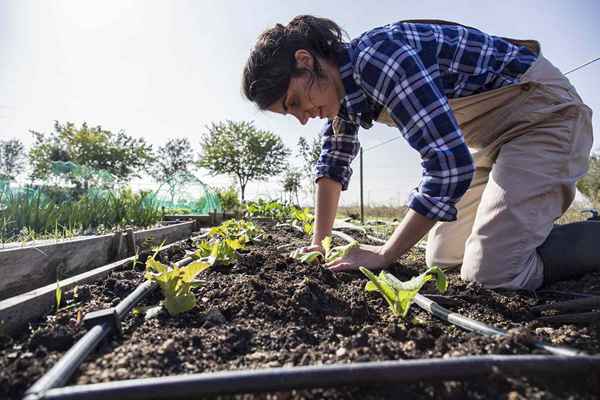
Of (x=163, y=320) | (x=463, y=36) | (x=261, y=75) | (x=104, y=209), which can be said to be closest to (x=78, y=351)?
(x=163, y=320)

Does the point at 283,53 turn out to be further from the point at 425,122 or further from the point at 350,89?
the point at 425,122

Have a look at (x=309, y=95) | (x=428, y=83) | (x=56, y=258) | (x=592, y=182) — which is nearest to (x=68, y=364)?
(x=309, y=95)

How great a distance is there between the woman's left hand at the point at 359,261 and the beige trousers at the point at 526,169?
0.60 meters

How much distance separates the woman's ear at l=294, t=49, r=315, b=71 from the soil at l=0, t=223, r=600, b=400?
864mm

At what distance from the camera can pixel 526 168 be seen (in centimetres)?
174

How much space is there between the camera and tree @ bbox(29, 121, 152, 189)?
2612 centimetres

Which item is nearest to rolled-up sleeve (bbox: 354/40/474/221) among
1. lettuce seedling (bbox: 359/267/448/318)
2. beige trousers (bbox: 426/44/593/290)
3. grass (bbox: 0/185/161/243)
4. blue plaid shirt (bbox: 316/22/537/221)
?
blue plaid shirt (bbox: 316/22/537/221)

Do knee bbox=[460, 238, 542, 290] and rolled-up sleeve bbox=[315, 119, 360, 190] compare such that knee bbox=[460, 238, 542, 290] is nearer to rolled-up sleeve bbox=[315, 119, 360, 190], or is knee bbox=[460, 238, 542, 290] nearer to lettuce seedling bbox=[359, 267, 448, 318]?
lettuce seedling bbox=[359, 267, 448, 318]

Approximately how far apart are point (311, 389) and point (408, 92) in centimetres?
99

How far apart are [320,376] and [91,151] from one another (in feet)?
99.5

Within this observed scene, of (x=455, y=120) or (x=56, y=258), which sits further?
(x=56, y=258)

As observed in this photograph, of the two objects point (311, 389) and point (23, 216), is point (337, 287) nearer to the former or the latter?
point (311, 389)

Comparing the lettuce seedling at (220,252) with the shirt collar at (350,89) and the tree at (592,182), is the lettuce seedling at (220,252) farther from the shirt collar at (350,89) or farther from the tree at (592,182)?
the tree at (592,182)

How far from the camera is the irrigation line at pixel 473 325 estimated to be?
802 mm
